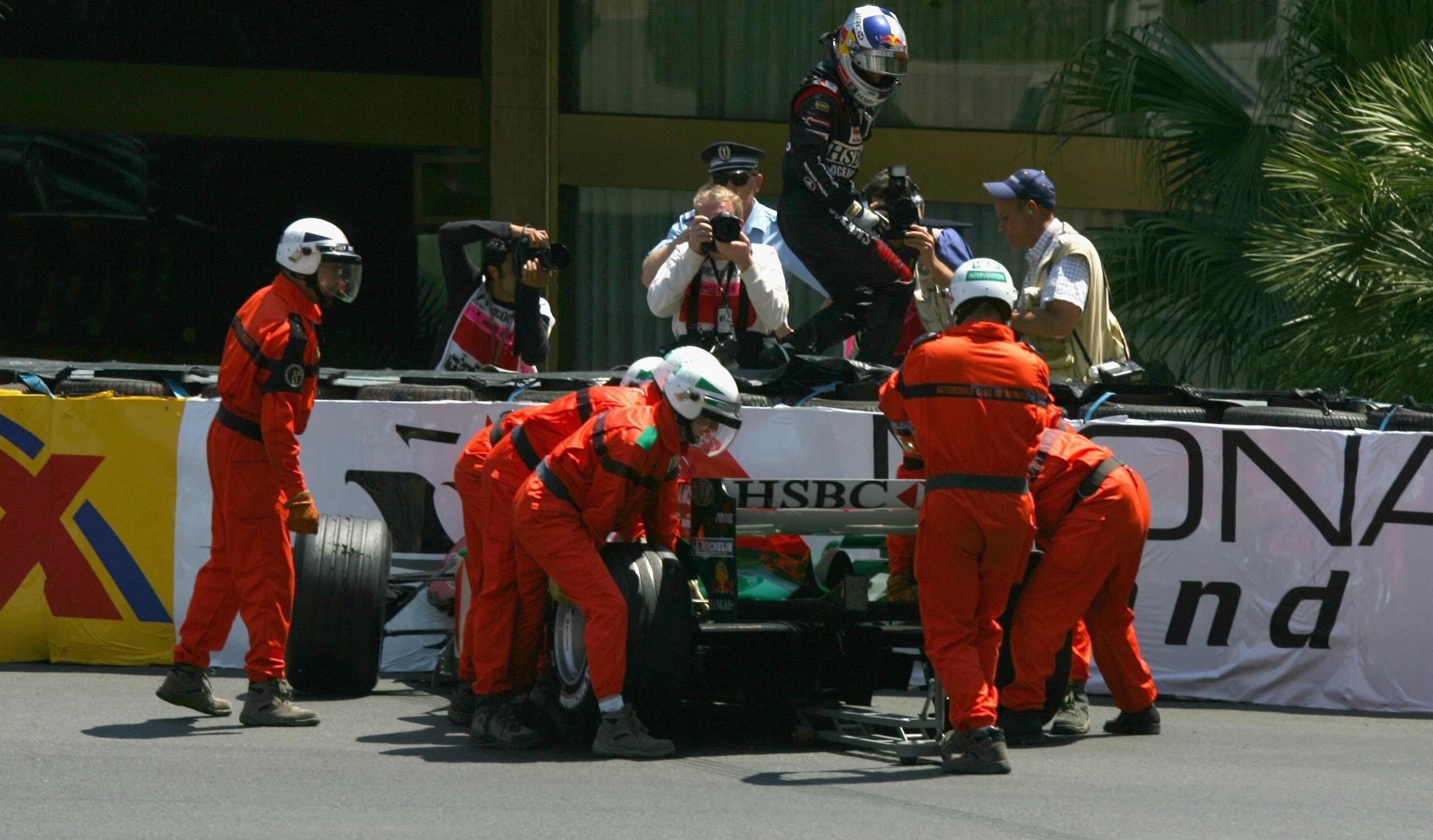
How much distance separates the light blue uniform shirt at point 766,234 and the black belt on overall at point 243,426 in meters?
2.88

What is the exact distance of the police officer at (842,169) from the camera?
10.1m

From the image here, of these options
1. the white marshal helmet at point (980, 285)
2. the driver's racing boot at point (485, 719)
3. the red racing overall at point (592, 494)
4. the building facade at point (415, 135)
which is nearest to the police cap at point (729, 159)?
the white marshal helmet at point (980, 285)

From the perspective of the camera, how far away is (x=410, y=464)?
387 inches

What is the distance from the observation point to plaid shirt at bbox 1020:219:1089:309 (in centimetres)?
943

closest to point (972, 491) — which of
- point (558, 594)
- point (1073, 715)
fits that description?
point (1073, 715)

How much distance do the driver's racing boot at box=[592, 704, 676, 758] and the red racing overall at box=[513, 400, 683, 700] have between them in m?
0.10

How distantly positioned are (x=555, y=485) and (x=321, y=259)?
1485mm

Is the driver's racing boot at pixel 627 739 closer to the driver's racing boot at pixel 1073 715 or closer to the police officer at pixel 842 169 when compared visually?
the driver's racing boot at pixel 1073 715

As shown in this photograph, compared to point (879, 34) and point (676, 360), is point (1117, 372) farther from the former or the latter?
point (676, 360)

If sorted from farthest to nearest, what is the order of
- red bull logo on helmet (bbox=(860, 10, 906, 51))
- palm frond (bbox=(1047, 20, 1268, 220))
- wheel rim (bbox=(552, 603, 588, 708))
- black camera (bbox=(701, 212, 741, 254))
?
1. palm frond (bbox=(1047, 20, 1268, 220))
2. red bull logo on helmet (bbox=(860, 10, 906, 51))
3. black camera (bbox=(701, 212, 741, 254))
4. wheel rim (bbox=(552, 603, 588, 708))

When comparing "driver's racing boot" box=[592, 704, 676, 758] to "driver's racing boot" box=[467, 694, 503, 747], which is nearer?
"driver's racing boot" box=[592, 704, 676, 758]

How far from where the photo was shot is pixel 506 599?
7.97 meters

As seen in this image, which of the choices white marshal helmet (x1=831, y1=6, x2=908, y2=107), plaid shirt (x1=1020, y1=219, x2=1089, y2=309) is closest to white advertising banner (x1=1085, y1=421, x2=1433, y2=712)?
plaid shirt (x1=1020, y1=219, x2=1089, y2=309)

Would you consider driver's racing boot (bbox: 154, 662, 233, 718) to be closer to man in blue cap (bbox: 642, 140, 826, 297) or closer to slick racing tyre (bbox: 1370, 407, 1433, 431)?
man in blue cap (bbox: 642, 140, 826, 297)
